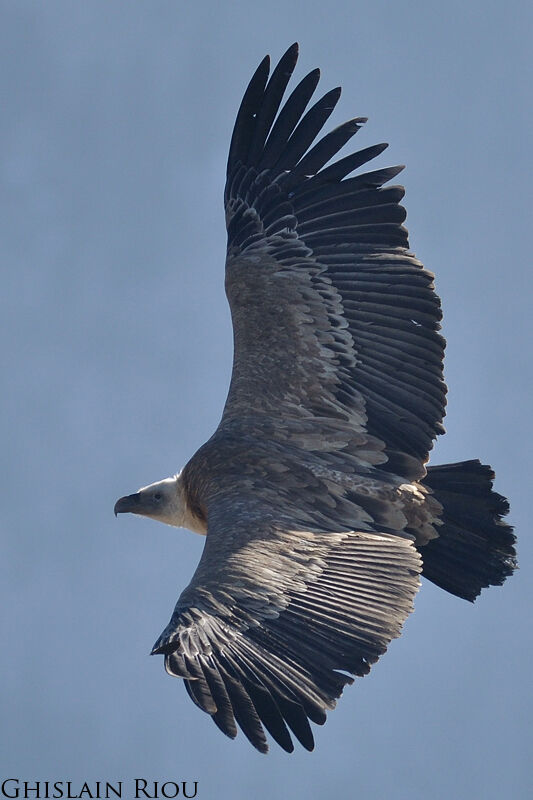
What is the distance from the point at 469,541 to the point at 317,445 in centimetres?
119

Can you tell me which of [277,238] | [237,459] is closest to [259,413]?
[237,459]

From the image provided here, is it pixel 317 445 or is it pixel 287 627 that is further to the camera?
pixel 317 445

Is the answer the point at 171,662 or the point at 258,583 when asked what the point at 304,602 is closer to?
the point at 258,583

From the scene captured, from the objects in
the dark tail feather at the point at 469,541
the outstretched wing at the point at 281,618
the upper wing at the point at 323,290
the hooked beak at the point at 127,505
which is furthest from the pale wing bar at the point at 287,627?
the hooked beak at the point at 127,505

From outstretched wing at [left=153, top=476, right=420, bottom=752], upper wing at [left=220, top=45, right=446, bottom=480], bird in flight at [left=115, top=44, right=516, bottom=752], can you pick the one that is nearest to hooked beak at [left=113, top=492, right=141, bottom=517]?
bird in flight at [left=115, top=44, right=516, bottom=752]

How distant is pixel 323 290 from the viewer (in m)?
11.5

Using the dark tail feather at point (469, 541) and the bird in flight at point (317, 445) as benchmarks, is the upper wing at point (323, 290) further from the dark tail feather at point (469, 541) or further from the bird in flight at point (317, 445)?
the dark tail feather at point (469, 541)

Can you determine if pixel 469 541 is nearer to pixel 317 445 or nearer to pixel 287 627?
pixel 317 445

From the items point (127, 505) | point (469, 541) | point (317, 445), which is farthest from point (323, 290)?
point (127, 505)

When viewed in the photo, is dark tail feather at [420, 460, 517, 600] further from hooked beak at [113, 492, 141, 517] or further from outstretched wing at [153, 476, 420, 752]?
hooked beak at [113, 492, 141, 517]

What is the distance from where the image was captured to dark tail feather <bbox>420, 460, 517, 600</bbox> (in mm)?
10945

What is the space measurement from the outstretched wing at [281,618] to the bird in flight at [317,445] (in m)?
0.01

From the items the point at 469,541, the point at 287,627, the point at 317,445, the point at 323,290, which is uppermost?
the point at 323,290

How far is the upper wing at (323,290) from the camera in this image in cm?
1110
